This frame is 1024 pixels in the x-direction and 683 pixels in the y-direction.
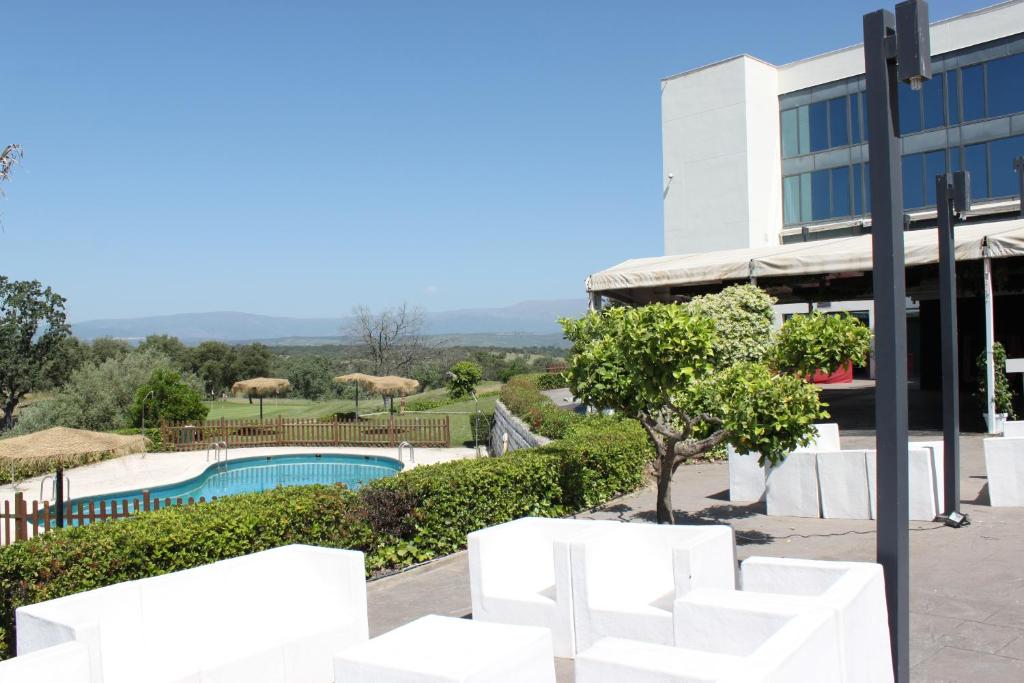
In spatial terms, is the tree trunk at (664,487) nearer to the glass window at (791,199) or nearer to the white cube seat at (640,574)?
the white cube seat at (640,574)

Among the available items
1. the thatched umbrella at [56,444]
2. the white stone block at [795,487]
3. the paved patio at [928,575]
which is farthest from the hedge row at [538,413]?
the thatched umbrella at [56,444]

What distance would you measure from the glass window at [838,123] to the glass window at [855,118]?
0.17m

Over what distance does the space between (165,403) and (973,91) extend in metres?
26.0

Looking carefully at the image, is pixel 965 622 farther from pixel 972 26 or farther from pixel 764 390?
pixel 972 26

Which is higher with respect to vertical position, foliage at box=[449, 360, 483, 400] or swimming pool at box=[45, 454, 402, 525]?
foliage at box=[449, 360, 483, 400]

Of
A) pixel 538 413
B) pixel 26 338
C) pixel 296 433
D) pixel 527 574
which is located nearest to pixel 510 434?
pixel 538 413

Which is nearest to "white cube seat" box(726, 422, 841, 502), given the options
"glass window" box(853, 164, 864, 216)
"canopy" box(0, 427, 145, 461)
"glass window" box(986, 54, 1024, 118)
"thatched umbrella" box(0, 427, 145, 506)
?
"thatched umbrella" box(0, 427, 145, 506)

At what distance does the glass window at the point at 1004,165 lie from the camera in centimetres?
2447

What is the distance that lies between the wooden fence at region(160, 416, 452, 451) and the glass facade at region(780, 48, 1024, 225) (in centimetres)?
1541

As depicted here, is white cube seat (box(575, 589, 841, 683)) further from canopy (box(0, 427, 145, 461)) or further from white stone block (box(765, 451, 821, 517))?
canopy (box(0, 427, 145, 461))

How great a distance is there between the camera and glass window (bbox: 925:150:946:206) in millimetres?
25969

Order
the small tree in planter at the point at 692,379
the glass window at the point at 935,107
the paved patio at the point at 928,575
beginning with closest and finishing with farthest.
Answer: the paved patio at the point at 928,575 < the small tree in planter at the point at 692,379 < the glass window at the point at 935,107

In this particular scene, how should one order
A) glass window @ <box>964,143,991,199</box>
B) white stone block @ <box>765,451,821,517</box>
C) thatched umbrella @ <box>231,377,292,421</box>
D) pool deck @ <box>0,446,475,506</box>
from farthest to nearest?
1. thatched umbrella @ <box>231,377,292,421</box>
2. glass window @ <box>964,143,991,199</box>
3. pool deck @ <box>0,446,475,506</box>
4. white stone block @ <box>765,451,821,517</box>

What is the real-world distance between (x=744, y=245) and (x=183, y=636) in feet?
90.1
